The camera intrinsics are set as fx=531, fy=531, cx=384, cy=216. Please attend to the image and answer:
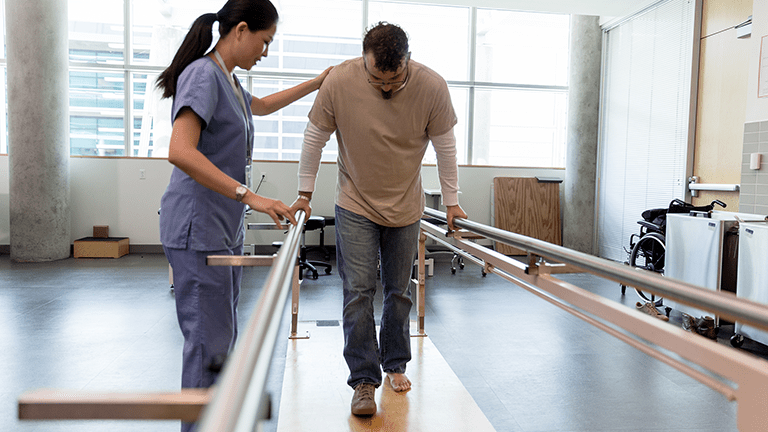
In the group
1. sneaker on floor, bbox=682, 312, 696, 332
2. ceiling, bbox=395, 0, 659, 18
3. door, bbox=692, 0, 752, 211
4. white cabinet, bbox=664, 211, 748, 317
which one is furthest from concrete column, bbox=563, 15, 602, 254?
sneaker on floor, bbox=682, 312, 696, 332

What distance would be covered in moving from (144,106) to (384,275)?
561 centimetres

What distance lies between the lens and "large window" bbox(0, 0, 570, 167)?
6398 mm

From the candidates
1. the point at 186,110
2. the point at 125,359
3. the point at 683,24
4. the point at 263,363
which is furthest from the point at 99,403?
the point at 683,24

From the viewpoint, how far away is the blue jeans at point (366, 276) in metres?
1.84

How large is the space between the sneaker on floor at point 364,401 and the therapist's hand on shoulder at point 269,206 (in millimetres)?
807

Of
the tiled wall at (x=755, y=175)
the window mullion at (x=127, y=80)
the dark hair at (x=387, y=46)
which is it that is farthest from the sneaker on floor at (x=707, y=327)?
the window mullion at (x=127, y=80)

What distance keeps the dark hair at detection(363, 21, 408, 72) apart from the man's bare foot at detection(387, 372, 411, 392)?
1148 mm

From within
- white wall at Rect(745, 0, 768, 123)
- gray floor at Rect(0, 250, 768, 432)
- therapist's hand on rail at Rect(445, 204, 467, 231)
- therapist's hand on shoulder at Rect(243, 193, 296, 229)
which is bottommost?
gray floor at Rect(0, 250, 768, 432)

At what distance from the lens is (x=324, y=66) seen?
6832mm

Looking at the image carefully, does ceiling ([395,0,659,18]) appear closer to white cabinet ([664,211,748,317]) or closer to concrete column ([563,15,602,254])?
concrete column ([563,15,602,254])

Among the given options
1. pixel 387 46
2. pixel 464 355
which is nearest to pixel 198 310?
pixel 387 46

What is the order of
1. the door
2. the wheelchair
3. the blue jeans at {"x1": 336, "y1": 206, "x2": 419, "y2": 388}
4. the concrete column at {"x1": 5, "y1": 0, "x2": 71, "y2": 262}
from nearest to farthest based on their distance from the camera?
the blue jeans at {"x1": 336, "y1": 206, "x2": 419, "y2": 388} → the wheelchair → the door → the concrete column at {"x1": 5, "y1": 0, "x2": 71, "y2": 262}

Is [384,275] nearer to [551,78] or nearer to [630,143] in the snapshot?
[630,143]

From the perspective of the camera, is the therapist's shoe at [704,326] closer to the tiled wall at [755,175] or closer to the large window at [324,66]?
the tiled wall at [755,175]
